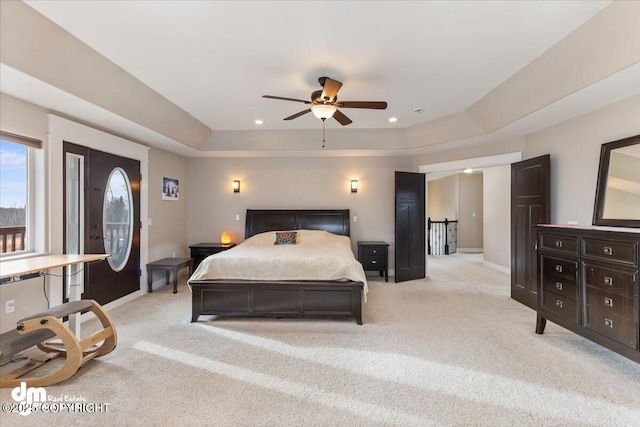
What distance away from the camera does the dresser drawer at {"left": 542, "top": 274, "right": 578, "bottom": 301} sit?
2929 mm

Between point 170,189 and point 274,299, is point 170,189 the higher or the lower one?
the higher one

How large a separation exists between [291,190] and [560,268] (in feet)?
15.2

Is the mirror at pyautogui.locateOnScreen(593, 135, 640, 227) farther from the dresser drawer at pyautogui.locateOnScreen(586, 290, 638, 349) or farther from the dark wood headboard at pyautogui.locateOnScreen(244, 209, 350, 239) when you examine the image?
the dark wood headboard at pyautogui.locateOnScreen(244, 209, 350, 239)

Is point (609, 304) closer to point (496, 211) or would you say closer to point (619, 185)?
point (619, 185)

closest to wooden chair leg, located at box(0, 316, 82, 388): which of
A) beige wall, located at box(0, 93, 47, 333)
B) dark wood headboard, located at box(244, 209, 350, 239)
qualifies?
beige wall, located at box(0, 93, 47, 333)

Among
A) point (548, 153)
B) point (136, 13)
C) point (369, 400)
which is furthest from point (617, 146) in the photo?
point (136, 13)

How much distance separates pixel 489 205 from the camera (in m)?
7.12

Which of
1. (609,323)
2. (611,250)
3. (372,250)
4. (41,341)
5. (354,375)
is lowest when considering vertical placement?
(354,375)

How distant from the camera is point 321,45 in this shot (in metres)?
2.72

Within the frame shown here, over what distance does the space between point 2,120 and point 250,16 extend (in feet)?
8.73

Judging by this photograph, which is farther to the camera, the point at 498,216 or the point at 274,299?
the point at 498,216

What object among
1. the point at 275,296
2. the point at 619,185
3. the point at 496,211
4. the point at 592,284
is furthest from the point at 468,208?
the point at 275,296

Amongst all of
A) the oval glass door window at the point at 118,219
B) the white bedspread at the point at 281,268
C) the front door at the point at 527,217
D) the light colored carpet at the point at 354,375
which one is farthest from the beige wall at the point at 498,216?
the oval glass door window at the point at 118,219

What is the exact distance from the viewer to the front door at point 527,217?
4047 millimetres
